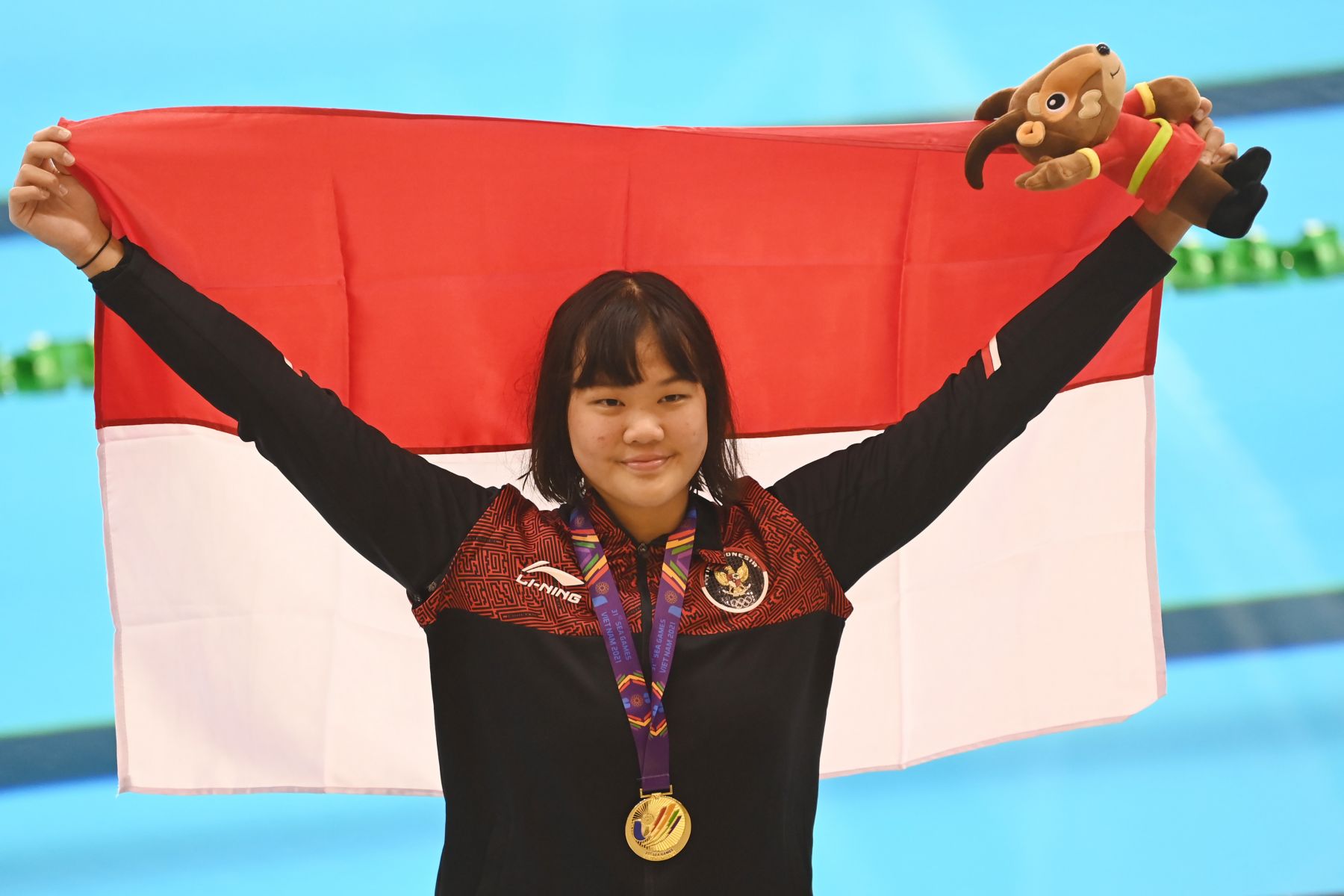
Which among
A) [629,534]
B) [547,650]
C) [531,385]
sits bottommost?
[547,650]

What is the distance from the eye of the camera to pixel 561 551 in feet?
4.76

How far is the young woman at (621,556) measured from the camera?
4.48ft

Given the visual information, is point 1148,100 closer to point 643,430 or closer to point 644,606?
point 643,430

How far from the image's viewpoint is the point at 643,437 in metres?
1.41

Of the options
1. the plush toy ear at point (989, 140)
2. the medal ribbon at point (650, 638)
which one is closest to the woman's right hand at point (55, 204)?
the medal ribbon at point (650, 638)

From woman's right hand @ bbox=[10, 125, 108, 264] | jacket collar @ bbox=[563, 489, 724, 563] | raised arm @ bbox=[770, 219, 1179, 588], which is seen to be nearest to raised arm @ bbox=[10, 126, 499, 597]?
woman's right hand @ bbox=[10, 125, 108, 264]

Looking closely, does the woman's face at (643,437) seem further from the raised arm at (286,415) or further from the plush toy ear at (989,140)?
the plush toy ear at (989,140)

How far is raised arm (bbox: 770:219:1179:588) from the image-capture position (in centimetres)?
152

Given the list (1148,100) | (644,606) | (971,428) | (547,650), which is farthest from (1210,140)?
(547,650)

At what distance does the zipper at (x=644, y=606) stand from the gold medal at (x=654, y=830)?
0.12 m

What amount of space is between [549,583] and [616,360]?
0.80 ft

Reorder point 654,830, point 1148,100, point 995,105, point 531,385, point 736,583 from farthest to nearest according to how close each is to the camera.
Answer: point 531,385
point 995,105
point 1148,100
point 736,583
point 654,830

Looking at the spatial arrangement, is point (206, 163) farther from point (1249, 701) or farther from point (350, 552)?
point (1249, 701)

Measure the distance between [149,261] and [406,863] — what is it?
2116 millimetres
